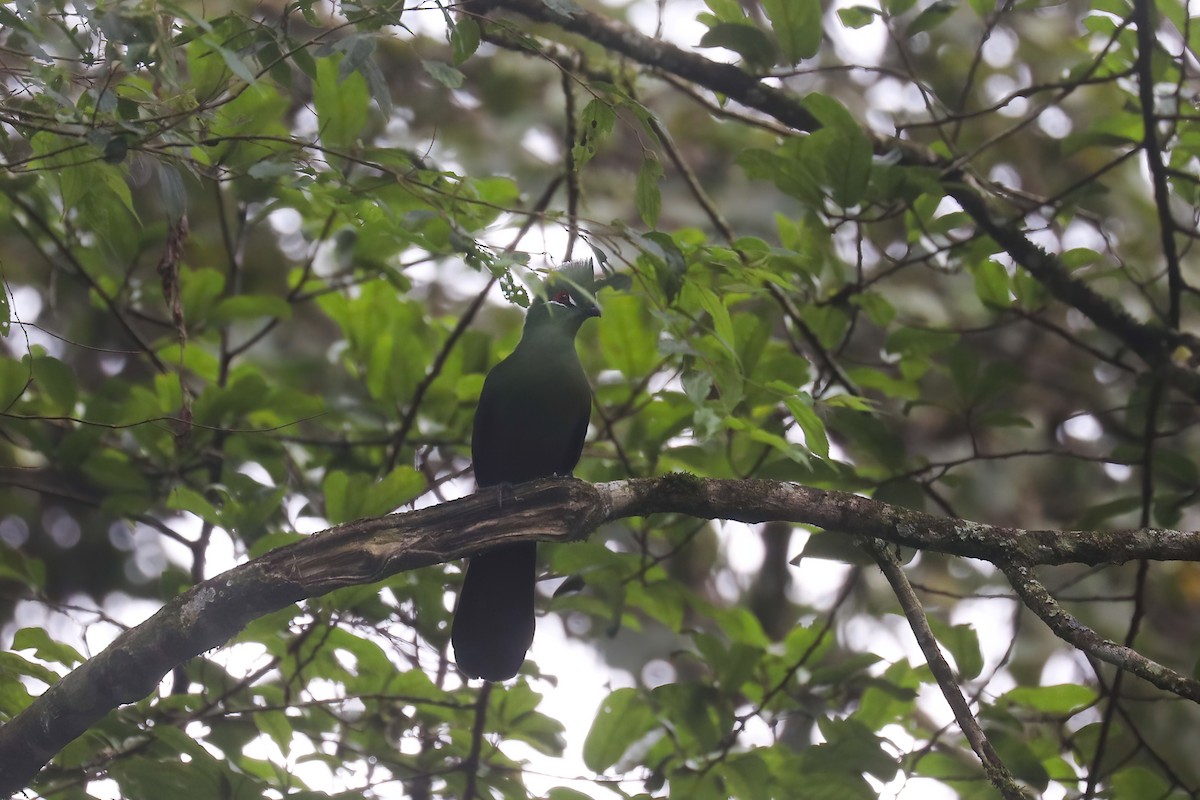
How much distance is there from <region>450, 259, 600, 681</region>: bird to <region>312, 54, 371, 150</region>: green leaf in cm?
80

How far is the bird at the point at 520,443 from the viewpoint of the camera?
3307 mm

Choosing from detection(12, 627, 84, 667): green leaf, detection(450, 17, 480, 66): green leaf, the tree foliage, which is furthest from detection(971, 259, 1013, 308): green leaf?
detection(12, 627, 84, 667): green leaf

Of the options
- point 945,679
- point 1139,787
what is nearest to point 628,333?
point 945,679

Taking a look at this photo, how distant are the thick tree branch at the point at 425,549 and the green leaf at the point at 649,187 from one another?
2.14 ft

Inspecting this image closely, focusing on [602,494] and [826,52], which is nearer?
[602,494]

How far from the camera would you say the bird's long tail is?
129 inches

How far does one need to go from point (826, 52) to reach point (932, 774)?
16.0 ft

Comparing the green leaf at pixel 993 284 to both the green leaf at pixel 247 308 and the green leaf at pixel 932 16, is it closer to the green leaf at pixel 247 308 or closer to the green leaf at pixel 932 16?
the green leaf at pixel 932 16

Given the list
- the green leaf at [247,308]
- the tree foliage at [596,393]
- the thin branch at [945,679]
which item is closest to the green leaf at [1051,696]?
the tree foliage at [596,393]

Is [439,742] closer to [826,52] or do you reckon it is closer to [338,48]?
[338,48]

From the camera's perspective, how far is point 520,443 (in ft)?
12.1

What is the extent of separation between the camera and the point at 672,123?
688 centimetres

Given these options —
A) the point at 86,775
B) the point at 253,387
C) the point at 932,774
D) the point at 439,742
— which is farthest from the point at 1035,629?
the point at 86,775

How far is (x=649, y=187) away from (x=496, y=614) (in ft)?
4.80
